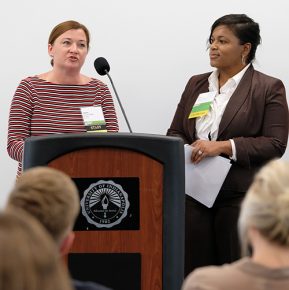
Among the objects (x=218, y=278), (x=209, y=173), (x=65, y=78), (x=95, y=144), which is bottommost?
(x=218, y=278)

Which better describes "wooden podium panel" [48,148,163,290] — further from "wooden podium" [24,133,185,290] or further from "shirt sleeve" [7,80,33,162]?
"shirt sleeve" [7,80,33,162]

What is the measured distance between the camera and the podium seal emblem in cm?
244

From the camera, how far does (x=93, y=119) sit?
3064 mm

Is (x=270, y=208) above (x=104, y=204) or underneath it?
above

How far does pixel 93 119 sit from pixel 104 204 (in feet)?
2.24

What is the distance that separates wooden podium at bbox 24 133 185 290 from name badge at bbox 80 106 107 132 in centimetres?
57

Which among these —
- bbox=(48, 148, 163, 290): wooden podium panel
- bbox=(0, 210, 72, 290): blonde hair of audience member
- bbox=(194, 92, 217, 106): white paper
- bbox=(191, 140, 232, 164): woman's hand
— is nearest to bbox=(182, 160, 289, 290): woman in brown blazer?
bbox=(0, 210, 72, 290): blonde hair of audience member

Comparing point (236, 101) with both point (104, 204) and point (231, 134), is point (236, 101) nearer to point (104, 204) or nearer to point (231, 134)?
point (231, 134)

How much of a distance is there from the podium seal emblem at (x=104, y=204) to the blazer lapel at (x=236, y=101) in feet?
2.95

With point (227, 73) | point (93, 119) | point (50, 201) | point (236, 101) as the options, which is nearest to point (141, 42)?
point (227, 73)

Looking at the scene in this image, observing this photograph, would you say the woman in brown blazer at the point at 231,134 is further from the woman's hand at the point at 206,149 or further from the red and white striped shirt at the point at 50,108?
the red and white striped shirt at the point at 50,108

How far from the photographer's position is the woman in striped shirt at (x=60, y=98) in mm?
3113

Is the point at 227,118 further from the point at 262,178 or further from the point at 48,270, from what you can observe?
the point at 48,270

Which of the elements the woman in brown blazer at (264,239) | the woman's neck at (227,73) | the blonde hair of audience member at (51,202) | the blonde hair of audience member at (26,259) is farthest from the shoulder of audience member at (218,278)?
the woman's neck at (227,73)
